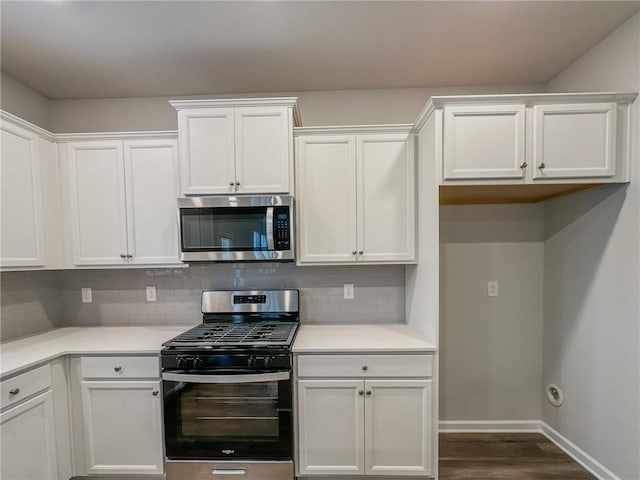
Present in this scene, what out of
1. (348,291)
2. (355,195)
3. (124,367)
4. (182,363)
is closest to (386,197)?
(355,195)

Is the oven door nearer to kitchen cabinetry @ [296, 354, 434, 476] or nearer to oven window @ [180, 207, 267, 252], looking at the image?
kitchen cabinetry @ [296, 354, 434, 476]

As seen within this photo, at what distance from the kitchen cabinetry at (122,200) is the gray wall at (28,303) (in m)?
0.43

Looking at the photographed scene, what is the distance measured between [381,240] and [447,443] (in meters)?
1.70

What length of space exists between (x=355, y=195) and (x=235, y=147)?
0.89 meters

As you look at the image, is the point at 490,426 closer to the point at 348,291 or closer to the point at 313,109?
the point at 348,291

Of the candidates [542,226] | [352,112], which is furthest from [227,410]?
[542,226]

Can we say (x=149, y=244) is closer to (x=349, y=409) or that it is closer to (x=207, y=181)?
(x=207, y=181)

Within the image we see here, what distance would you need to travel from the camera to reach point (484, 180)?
180cm

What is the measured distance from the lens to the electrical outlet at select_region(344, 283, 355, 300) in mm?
2498

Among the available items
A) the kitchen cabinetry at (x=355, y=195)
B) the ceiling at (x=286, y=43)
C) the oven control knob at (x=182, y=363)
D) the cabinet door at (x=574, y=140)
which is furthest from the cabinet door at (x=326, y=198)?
the cabinet door at (x=574, y=140)

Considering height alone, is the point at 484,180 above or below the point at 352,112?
below

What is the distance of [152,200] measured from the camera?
7.39 ft

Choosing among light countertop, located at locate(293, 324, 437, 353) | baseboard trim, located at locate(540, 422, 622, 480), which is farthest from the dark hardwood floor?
light countertop, located at locate(293, 324, 437, 353)

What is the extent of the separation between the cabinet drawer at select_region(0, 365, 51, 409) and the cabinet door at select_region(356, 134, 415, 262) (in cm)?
207
